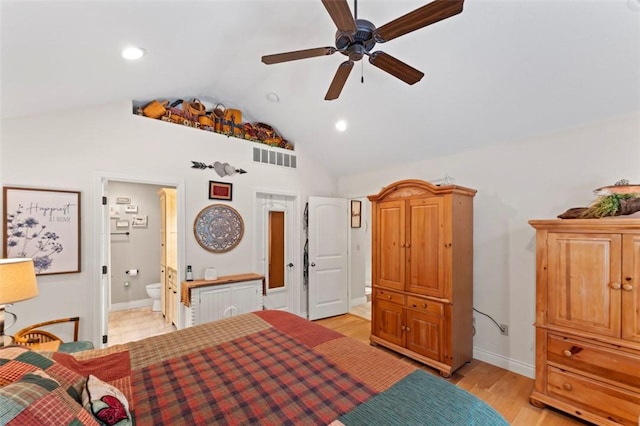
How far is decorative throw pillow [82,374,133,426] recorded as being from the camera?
939 mm

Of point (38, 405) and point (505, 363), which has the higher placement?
point (38, 405)

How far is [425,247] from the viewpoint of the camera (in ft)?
9.98

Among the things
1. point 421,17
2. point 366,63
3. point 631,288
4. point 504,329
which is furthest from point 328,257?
point 421,17

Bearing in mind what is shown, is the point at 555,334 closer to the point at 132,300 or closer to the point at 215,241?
the point at 215,241

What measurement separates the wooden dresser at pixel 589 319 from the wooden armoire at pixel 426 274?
0.69 meters

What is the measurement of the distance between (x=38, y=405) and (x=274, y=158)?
3.67 m

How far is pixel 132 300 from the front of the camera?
16.1ft

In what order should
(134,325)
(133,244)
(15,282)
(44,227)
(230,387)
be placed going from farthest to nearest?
(133,244), (134,325), (44,227), (15,282), (230,387)

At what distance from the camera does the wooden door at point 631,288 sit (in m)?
1.93

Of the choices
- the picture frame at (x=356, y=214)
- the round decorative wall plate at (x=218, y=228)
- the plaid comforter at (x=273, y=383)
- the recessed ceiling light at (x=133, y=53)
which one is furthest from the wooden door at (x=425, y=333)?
the recessed ceiling light at (x=133, y=53)

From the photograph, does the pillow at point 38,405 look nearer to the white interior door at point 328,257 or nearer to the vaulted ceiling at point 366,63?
the vaulted ceiling at point 366,63

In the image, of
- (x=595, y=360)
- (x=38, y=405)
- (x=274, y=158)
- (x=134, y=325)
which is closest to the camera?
(x=38, y=405)

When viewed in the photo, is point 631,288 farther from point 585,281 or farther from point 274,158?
point 274,158

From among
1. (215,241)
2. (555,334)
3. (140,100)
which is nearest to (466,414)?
(555,334)
